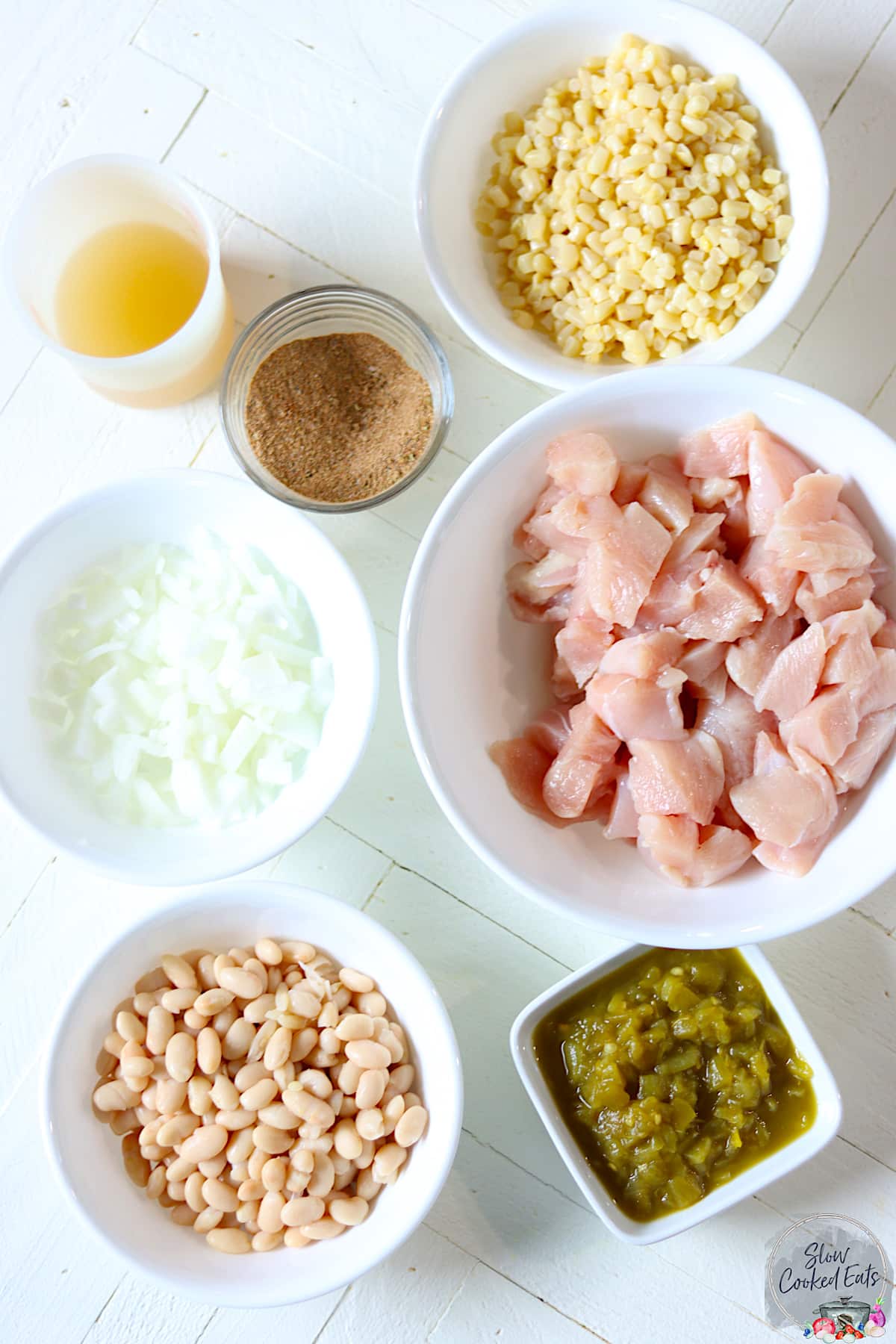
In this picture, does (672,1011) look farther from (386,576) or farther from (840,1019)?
(386,576)

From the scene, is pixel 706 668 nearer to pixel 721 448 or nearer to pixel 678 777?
pixel 678 777

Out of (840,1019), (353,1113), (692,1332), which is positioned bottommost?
(692,1332)

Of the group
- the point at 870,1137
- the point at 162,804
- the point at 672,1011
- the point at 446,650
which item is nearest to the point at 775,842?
the point at 672,1011

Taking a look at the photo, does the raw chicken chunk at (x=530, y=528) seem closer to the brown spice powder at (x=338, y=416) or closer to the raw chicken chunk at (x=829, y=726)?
the brown spice powder at (x=338, y=416)

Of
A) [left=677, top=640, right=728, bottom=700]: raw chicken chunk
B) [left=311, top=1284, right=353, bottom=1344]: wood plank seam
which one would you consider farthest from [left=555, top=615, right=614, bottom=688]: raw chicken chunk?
[left=311, top=1284, right=353, bottom=1344]: wood plank seam

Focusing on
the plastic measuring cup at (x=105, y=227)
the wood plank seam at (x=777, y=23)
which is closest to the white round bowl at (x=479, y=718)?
the plastic measuring cup at (x=105, y=227)

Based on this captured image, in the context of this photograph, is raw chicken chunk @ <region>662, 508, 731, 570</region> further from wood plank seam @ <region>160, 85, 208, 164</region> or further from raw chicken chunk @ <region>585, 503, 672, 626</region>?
wood plank seam @ <region>160, 85, 208, 164</region>
